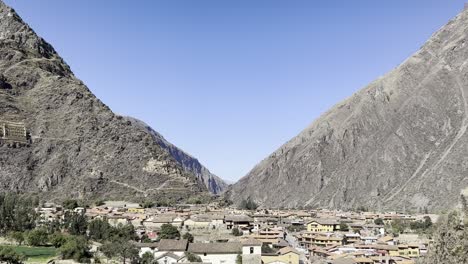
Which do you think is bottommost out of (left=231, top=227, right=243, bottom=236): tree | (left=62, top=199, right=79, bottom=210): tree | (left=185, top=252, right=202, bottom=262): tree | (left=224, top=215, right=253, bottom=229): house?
(left=185, top=252, right=202, bottom=262): tree

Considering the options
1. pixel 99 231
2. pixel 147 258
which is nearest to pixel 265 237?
pixel 147 258

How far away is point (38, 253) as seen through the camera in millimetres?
61344

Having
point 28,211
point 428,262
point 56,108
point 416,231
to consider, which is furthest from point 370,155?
point 428,262

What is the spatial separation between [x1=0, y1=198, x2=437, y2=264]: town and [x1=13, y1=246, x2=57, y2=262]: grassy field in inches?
179

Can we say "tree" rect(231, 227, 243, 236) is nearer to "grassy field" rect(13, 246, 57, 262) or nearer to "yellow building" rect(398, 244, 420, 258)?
"yellow building" rect(398, 244, 420, 258)

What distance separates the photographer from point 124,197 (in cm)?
11888

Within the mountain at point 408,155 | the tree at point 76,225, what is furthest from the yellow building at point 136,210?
the mountain at point 408,155

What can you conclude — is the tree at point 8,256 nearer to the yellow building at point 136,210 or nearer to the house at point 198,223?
the house at point 198,223

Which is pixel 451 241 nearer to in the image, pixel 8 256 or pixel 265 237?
pixel 8 256

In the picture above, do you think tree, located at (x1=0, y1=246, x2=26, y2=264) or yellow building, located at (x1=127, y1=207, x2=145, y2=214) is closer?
tree, located at (x1=0, y1=246, x2=26, y2=264)

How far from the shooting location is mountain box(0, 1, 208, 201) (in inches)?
4756

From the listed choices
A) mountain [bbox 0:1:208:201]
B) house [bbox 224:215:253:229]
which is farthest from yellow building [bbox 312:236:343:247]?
mountain [bbox 0:1:208:201]

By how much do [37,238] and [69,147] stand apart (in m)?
Result: 61.0

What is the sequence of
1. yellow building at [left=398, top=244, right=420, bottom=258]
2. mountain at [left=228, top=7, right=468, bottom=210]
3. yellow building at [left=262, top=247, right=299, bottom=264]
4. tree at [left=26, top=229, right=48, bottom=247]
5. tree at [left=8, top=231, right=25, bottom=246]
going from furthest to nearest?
1. mountain at [left=228, top=7, right=468, bottom=210]
2. yellow building at [left=398, top=244, right=420, bottom=258]
3. tree at [left=8, top=231, right=25, bottom=246]
4. tree at [left=26, top=229, right=48, bottom=247]
5. yellow building at [left=262, top=247, right=299, bottom=264]
